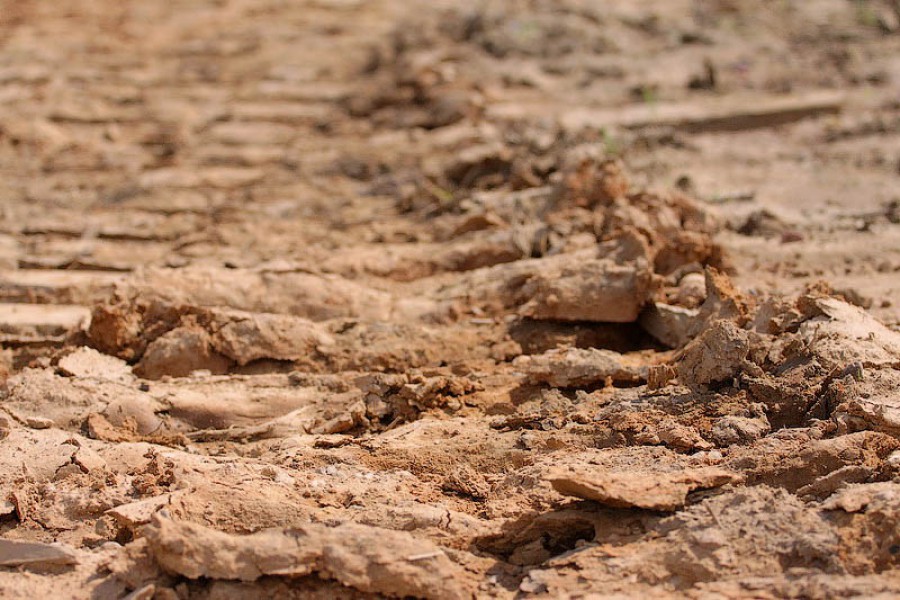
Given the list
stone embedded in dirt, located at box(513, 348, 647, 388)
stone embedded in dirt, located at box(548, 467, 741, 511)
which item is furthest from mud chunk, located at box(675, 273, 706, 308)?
stone embedded in dirt, located at box(548, 467, 741, 511)

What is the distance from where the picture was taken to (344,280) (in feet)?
10.8

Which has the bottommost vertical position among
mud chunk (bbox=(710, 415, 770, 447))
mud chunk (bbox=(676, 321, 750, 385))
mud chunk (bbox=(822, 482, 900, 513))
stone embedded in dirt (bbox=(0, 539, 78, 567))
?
stone embedded in dirt (bbox=(0, 539, 78, 567))

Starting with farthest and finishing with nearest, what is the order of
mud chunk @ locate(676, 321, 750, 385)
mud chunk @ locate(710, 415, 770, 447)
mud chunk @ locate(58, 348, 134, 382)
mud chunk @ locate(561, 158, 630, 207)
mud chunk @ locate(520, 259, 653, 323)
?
mud chunk @ locate(561, 158, 630, 207), mud chunk @ locate(520, 259, 653, 323), mud chunk @ locate(58, 348, 134, 382), mud chunk @ locate(676, 321, 750, 385), mud chunk @ locate(710, 415, 770, 447)

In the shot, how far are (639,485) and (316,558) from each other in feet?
2.22

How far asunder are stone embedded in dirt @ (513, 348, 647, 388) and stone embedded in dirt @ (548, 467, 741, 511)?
1.80 ft

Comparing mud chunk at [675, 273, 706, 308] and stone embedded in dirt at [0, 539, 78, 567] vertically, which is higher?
mud chunk at [675, 273, 706, 308]

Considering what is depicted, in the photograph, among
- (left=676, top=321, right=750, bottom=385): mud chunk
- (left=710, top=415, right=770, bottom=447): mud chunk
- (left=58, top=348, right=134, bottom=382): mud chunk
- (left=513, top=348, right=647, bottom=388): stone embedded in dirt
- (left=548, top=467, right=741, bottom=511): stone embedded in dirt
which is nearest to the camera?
Answer: (left=548, top=467, right=741, bottom=511): stone embedded in dirt

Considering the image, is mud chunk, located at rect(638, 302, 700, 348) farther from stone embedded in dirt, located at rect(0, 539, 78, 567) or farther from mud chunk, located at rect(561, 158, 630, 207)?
stone embedded in dirt, located at rect(0, 539, 78, 567)

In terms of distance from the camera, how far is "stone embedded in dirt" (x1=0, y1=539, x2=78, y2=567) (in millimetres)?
2016

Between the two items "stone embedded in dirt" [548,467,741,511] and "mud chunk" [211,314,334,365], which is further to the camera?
"mud chunk" [211,314,334,365]

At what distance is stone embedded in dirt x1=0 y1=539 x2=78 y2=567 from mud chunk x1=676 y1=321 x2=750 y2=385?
1.51 metres

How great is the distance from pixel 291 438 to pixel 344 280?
2.92 feet

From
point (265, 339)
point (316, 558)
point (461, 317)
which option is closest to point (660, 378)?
point (461, 317)

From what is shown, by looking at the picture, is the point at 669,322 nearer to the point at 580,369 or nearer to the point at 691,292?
the point at 691,292
